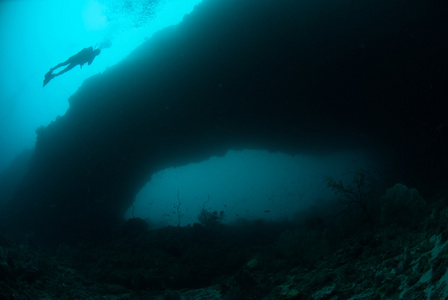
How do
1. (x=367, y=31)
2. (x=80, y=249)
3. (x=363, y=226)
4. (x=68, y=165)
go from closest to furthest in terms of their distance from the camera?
(x=363, y=226), (x=367, y=31), (x=80, y=249), (x=68, y=165)

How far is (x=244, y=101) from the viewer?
48.9 ft

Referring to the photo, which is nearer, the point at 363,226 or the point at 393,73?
the point at 363,226

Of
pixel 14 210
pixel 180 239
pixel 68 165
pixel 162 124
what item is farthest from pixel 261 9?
pixel 14 210

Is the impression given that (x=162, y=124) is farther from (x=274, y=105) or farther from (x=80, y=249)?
(x=80, y=249)

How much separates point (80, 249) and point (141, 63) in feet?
37.0

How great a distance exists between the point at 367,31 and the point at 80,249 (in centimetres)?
1926

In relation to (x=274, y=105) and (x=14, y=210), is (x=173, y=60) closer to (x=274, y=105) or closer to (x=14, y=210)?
(x=274, y=105)

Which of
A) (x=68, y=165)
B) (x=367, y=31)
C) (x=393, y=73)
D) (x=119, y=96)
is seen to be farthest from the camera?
(x=68, y=165)

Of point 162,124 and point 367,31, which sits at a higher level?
point 367,31

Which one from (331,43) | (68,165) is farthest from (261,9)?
(68,165)

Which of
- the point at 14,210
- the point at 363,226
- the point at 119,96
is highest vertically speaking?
the point at 119,96

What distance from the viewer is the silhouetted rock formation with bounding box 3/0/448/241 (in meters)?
12.6

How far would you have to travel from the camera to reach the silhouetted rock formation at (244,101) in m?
12.6

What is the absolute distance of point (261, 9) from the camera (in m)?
12.6
